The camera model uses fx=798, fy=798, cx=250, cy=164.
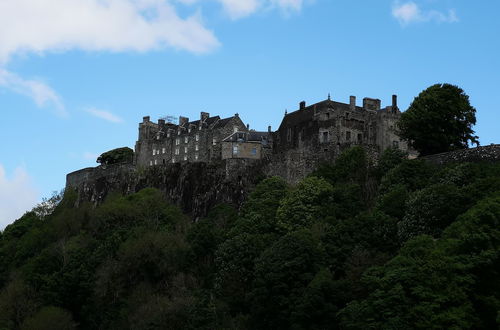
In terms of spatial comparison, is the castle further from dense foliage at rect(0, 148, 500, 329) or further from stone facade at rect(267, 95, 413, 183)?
dense foliage at rect(0, 148, 500, 329)

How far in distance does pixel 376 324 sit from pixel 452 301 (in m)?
3.62

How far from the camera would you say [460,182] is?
47156mm

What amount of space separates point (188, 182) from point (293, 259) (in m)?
28.0

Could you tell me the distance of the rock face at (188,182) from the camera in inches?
2653

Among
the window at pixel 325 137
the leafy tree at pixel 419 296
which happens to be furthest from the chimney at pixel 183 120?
the leafy tree at pixel 419 296

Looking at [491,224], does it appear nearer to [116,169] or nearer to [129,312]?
[129,312]

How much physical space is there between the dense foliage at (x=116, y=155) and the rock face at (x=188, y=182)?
20.6 meters

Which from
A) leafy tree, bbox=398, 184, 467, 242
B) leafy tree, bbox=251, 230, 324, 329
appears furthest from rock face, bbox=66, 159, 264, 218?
leafy tree, bbox=398, 184, 467, 242

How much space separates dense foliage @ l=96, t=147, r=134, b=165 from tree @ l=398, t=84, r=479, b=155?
55996 mm

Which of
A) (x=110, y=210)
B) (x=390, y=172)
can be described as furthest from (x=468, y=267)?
(x=110, y=210)

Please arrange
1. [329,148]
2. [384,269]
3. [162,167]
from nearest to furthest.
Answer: [384,269] → [329,148] → [162,167]

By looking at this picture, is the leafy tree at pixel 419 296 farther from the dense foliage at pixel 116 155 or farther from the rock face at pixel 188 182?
the dense foliage at pixel 116 155

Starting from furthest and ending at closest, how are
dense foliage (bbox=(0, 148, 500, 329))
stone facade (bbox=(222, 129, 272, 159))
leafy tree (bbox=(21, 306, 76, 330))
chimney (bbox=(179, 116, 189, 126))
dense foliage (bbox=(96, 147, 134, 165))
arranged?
dense foliage (bbox=(96, 147, 134, 165)) → chimney (bbox=(179, 116, 189, 126)) → stone facade (bbox=(222, 129, 272, 159)) → leafy tree (bbox=(21, 306, 76, 330)) → dense foliage (bbox=(0, 148, 500, 329))

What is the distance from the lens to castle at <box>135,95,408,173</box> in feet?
208
